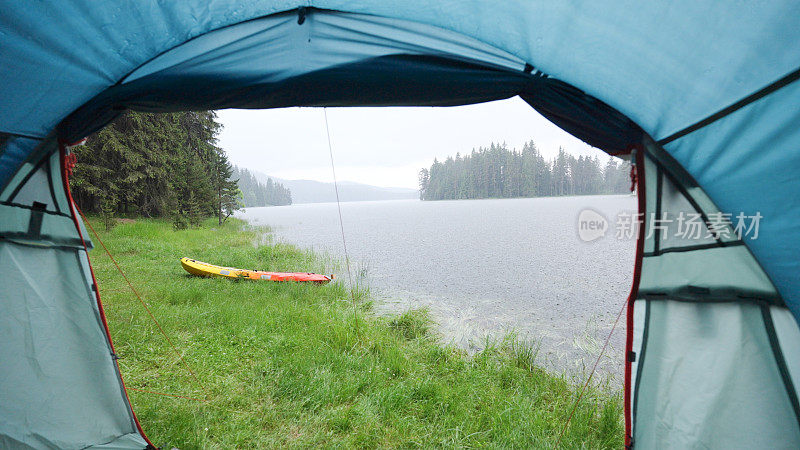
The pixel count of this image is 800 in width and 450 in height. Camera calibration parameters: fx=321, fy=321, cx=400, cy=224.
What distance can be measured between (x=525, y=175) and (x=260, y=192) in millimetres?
57579

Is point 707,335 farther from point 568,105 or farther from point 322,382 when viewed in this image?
point 322,382

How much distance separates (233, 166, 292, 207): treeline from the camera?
6488 centimetres

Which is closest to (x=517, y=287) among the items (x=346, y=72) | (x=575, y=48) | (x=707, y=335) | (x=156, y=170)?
(x=707, y=335)

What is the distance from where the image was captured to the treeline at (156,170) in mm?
11070

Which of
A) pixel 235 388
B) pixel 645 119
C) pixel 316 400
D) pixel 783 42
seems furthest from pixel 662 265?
pixel 235 388

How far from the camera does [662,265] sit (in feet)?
4.92

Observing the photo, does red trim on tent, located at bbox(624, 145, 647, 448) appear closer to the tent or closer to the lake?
the tent

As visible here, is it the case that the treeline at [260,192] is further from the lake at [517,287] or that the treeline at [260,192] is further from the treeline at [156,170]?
the lake at [517,287]

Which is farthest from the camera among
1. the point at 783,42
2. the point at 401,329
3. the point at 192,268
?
the point at 192,268

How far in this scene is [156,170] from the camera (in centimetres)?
1261

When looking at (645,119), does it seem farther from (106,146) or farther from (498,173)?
(498,173)

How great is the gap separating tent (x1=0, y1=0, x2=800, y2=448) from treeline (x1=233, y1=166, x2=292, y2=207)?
64.2 meters

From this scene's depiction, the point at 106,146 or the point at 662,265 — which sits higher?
the point at 106,146

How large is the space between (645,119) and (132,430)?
340 cm
